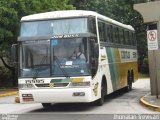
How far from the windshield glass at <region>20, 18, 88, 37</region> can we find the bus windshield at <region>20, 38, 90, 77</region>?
0.39 meters

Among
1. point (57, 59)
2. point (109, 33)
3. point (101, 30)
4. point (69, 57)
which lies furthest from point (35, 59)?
point (109, 33)

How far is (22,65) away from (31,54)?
0.52 meters

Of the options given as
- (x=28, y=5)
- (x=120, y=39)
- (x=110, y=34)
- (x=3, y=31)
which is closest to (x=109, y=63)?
(x=110, y=34)

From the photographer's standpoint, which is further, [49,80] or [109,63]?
[109,63]

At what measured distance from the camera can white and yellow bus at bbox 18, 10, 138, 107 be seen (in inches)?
647

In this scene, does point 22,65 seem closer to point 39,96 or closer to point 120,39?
point 39,96

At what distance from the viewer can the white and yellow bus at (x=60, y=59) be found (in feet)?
53.9

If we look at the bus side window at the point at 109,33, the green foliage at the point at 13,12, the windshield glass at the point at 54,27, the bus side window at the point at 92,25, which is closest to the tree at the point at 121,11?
the green foliage at the point at 13,12

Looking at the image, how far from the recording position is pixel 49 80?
16547mm

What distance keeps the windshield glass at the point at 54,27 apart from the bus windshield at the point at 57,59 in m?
0.39

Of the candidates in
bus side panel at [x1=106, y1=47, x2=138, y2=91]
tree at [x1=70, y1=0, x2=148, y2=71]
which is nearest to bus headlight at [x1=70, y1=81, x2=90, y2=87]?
bus side panel at [x1=106, y1=47, x2=138, y2=91]

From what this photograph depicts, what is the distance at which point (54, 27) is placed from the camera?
1733 centimetres

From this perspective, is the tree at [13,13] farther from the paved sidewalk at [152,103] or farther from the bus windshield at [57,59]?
the paved sidewalk at [152,103]

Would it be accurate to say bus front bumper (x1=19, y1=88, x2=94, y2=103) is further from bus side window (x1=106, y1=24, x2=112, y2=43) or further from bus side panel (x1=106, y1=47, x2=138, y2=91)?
bus side window (x1=106, y1=24, x2=112, y2=43)
